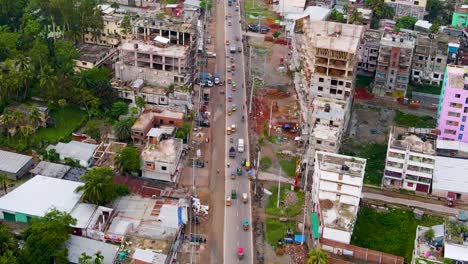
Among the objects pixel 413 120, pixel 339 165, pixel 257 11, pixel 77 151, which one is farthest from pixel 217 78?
pixel 257 11

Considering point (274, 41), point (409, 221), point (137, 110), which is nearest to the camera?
point (409, 221)

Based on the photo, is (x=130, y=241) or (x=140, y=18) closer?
(x=130, y=241)

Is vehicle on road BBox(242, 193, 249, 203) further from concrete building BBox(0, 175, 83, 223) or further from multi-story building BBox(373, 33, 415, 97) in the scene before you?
multi-story building BBox(373, 33, 415, 97)

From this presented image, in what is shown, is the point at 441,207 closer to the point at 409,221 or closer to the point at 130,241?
the point at 409,221

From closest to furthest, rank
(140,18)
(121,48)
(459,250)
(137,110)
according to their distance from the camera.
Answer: (459,250) < (137,110) < (121,48) < (140,18)

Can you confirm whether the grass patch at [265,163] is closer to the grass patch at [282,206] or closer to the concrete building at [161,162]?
the grass patch at [282,206]

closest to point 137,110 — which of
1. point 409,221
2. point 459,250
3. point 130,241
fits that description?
point 130,241
